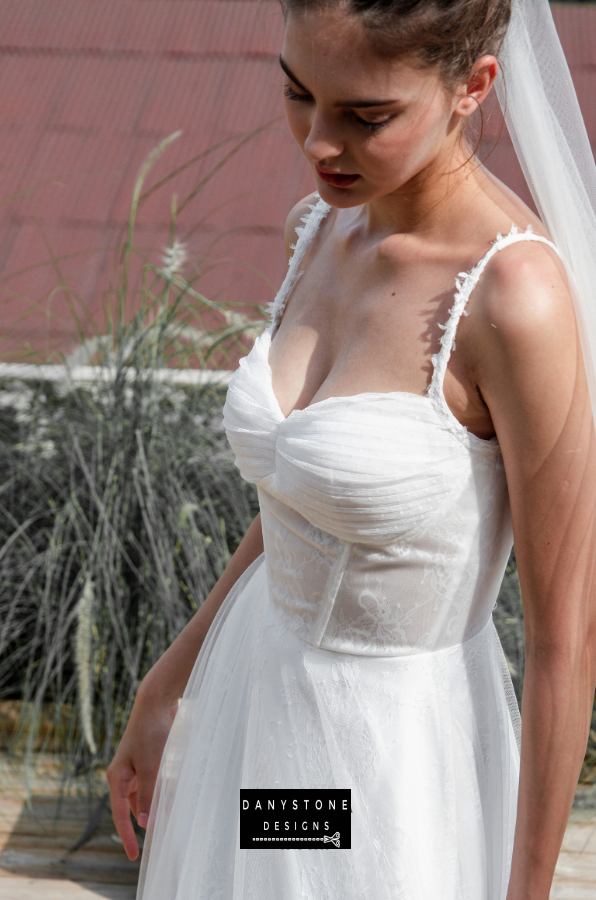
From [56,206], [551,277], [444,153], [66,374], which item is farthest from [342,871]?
[56,206]

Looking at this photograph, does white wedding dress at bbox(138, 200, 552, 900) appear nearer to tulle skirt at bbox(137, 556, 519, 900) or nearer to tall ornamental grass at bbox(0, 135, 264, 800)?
tulle skirt at bbox(137, 556, 519, 900)

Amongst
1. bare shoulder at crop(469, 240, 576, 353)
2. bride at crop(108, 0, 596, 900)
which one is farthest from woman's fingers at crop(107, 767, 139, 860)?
bare shoulder at crop(469, 240, 576, 353)

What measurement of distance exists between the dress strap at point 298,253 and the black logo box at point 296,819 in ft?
2.20

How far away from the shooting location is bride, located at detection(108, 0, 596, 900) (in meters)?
0.87

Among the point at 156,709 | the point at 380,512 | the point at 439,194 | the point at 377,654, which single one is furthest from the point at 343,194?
the point at 156,709

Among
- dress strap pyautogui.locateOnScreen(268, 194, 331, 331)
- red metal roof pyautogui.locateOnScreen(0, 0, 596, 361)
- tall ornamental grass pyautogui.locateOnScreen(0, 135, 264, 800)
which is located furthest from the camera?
red metal roof pyautogui.locateOnScreen(0, 0, 596, 361)

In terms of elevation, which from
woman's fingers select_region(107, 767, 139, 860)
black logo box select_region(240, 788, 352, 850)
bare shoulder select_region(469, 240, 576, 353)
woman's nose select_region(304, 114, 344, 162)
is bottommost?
woman's fingers select_region(107, 767, 139, 860)

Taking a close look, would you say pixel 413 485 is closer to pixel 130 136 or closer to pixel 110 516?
pixel 110 516

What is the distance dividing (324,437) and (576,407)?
29 centimetres

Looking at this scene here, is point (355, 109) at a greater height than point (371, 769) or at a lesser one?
greater

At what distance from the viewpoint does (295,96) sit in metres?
0.94

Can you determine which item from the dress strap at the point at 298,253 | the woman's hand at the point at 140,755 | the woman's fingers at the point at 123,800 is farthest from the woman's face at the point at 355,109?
the woman's fingers at the point at 123,800

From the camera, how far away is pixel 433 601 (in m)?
→ 1.04

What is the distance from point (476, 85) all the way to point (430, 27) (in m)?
0.10
